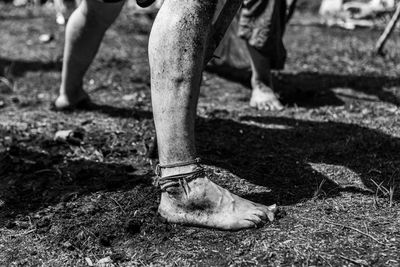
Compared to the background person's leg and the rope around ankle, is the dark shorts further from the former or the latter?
the rope around ankle

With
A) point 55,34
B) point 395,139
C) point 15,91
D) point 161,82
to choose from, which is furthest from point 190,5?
point 55,34

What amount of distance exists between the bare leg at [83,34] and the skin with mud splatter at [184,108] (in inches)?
51.4

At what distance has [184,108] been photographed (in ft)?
6.66

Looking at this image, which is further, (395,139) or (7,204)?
(395,139)

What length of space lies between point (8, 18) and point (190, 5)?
21.2 feet

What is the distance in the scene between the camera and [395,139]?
3164mm

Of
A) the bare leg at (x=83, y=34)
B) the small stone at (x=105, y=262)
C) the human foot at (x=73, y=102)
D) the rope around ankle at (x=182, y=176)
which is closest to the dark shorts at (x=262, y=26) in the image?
the bare leg at (x=83, y=34)

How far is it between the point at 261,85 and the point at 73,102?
135 cm

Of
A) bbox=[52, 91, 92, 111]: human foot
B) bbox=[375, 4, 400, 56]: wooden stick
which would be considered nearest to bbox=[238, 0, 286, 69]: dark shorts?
bbox=[52, 91, 92, 111]: human foot

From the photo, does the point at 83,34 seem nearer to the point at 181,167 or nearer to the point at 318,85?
the point at 181,167

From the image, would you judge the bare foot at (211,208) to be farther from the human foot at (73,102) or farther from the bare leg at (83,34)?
the human foot at (73,102)

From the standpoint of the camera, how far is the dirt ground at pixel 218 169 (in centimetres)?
200

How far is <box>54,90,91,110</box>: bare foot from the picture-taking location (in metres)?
3.88

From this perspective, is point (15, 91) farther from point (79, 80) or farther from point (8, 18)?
point (8, 18)
